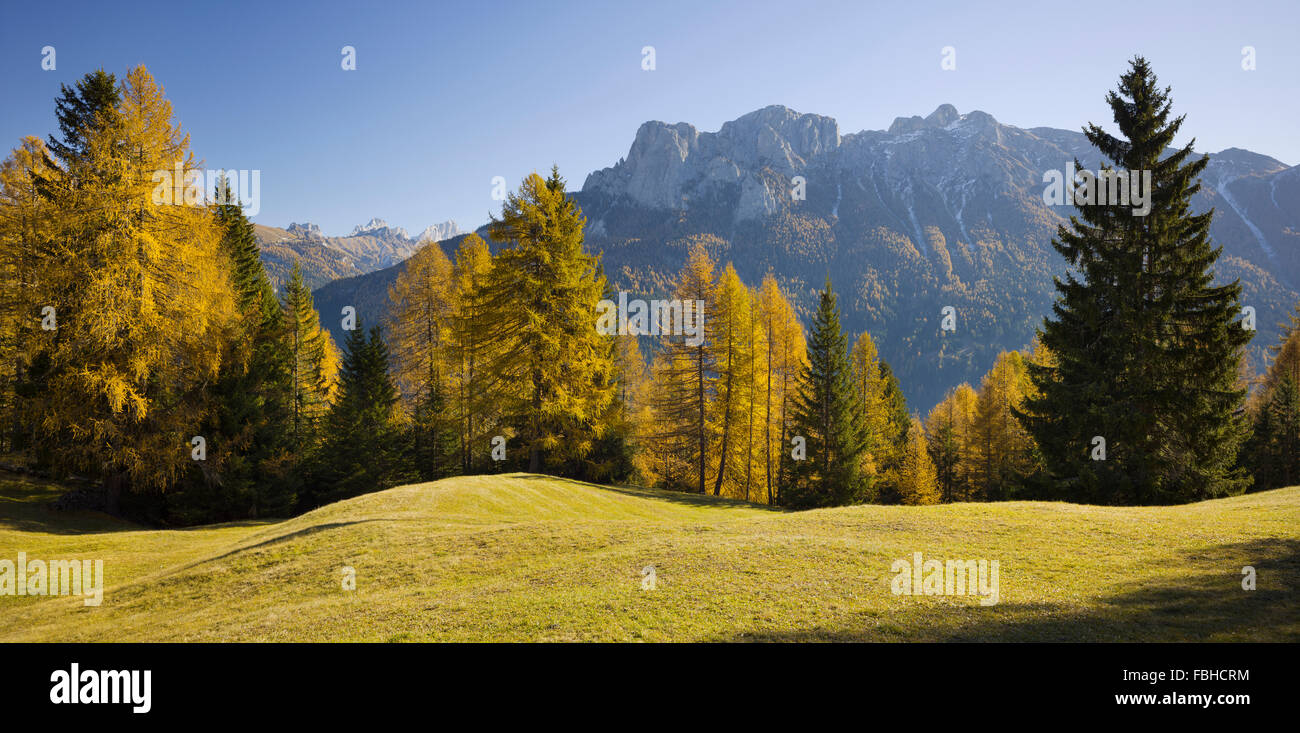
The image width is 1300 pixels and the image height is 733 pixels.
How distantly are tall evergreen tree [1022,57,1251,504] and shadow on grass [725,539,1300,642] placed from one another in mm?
16886

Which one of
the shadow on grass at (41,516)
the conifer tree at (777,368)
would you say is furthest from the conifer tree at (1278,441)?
the shadow on grass at (41,516)

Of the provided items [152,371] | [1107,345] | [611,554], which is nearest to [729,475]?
[1107,345]

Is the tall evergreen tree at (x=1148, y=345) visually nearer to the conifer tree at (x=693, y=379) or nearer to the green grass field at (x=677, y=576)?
the green grass field at (x=677, y=576)

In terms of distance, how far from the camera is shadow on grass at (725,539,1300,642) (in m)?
7.73

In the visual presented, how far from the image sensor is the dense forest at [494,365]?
2178cm

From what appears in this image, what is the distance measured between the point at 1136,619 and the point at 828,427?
1101 inches

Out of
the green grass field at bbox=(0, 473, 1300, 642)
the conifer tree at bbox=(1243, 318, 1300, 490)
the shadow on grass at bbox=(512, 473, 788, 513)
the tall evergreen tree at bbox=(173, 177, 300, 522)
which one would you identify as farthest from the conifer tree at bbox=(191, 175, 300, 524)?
the conifer tree at bbox=(1243, 318, 1300, 490)

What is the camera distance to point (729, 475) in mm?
40812

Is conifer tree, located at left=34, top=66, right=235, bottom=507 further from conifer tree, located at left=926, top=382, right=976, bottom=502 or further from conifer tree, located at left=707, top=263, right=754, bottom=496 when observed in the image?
conifer tree, located at left=926, top=382, right=976, bottom=502

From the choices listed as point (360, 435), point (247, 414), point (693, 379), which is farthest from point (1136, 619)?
point (360, 435)

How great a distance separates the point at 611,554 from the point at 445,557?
14.5 feet

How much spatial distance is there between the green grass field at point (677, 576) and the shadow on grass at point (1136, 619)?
5 cm
